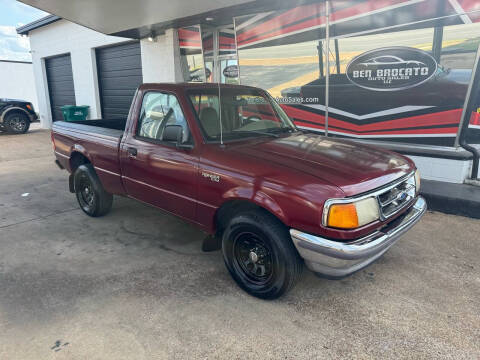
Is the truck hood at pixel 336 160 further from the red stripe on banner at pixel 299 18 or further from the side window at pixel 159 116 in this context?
the red stripe on banner at pixel 299 18

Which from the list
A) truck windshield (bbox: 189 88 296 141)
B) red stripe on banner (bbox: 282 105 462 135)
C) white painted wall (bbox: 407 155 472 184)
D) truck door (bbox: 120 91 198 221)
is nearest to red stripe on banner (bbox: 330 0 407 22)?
red stripe on banner (bbox: 282 105 462 135)

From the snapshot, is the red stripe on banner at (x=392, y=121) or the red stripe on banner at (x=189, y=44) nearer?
the red stripe on banner at (x=392, y=121)

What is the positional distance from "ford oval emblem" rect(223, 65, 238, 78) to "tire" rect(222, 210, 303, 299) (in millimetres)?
6293

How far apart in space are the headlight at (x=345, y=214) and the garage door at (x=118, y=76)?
986cm

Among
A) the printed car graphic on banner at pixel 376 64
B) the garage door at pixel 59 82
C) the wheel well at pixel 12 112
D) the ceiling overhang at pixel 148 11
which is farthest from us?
the garage door at pixel 59 82

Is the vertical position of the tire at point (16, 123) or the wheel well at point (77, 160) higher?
the tire at point (16, 123)

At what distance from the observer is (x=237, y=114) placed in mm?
3809

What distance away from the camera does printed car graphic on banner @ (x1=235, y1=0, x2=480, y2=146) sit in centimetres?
530

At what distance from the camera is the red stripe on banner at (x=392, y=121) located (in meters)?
5.50

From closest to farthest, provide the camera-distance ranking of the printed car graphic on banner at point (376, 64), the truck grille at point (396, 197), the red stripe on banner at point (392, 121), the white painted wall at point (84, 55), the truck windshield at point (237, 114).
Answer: the truck grille at point (396, 197) < the truck windshield at point (237, 114) < the printed car graphic on banner at point (376, 64) < the red stripe on banner at point (392, 121) < the white painted wall at point (84, 55)

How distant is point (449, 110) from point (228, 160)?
4190 millimetres

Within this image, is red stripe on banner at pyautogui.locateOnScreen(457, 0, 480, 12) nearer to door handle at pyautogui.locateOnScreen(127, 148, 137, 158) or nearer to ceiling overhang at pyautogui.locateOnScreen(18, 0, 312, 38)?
ceiling overhang at pyautogui.locateOnScreen(18, 0, 312, 38)

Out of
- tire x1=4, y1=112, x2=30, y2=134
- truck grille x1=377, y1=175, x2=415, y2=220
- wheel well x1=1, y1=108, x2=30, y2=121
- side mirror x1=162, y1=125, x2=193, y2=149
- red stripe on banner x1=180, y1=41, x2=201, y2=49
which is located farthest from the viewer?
tire x1=4, y1=112, x2=30, y2=134

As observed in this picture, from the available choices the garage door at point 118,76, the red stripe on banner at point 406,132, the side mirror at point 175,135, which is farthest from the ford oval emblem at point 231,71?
the side mirror at point 175,135
